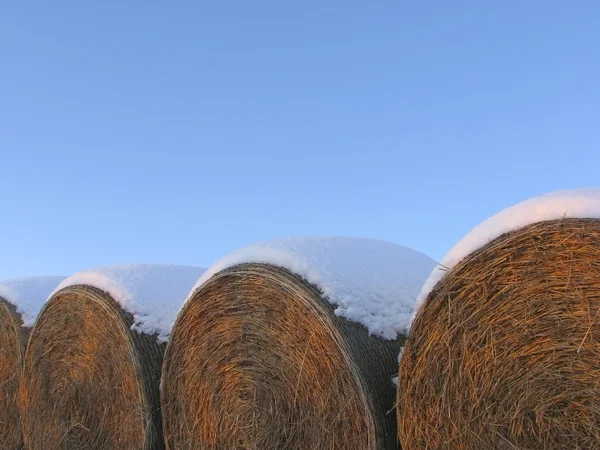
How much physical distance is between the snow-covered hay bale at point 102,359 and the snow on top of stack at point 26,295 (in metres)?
0.60

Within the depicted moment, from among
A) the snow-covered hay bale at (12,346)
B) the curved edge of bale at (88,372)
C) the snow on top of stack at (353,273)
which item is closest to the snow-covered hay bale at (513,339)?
the snow on top of stack at (353,273)

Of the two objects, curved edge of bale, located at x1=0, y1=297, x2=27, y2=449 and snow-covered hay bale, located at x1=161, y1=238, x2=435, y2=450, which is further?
curved edge of bale, located at x1=0, y1=297, x2=27, y2=449

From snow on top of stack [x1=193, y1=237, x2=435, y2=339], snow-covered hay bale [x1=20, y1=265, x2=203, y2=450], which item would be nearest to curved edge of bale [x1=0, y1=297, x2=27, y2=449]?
snow-covered hay bale [x1=20, y1=265, x2=203, y2=450]

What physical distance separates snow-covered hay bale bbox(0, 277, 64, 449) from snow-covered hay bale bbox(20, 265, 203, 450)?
1.14 ft

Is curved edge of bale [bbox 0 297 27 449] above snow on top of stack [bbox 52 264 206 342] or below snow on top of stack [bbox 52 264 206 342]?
below

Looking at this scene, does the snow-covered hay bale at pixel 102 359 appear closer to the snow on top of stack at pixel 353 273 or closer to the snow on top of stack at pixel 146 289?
the snow on top of stack at pixel 146 289

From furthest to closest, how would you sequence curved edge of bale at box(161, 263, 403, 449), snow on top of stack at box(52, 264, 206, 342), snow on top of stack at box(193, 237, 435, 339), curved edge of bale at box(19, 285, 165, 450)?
snow on top of stack at box(52, 264, 206, 342), curved edge of bale at box(19, 285, 165, 450), snow on top of stack at box(193, 237, 435, 339), curved edge of bale at box(161, 263, 403, 449)

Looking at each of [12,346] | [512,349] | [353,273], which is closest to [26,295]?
[12,346]

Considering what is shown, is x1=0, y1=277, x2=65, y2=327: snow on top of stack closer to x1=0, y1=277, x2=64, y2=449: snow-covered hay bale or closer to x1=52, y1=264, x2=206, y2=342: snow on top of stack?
x1=0, y1=277, x2=64, y2=449: snow-covered hay bale

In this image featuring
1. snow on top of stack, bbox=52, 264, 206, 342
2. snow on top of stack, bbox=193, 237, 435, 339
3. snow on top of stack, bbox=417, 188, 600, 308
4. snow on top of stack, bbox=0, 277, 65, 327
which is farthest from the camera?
snow on top of stack, bbox=0, 277, 65, 327

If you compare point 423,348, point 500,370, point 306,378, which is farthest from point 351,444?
point 500,370

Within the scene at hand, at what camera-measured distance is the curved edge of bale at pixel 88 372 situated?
450cm

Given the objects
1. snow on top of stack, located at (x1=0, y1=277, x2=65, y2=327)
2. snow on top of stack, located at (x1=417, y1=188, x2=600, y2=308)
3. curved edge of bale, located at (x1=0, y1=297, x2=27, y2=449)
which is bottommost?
curved edge of bale, located at (x1=0, y1=297, x2=27, y2=449)

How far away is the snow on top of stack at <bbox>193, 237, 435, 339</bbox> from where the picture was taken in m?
3.42
